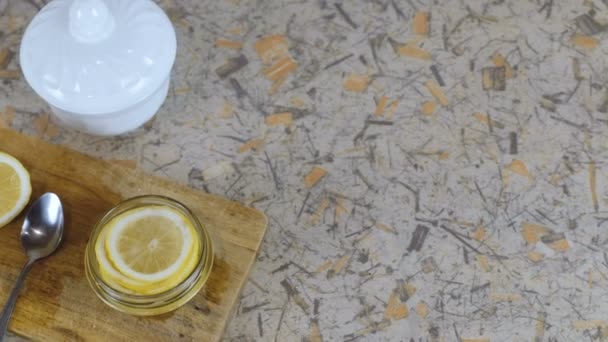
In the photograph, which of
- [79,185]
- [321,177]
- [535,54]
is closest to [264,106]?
[321,177]

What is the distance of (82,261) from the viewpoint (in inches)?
26.7

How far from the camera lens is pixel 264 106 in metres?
0.80

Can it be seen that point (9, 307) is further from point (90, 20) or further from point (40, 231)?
point (90, 20)

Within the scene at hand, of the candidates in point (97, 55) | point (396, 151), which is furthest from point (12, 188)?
point (396, 151)

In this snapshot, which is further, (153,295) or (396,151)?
(396,151)

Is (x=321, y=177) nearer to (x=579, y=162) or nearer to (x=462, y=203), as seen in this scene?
(x=462, y=203)

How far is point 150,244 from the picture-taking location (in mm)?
646

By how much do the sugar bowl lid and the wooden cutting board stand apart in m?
0.07

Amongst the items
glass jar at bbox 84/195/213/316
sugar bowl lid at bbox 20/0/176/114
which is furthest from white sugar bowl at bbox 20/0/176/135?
glass jar at bbox 84/195/213/316

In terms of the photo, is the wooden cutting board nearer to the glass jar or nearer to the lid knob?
the glass jar

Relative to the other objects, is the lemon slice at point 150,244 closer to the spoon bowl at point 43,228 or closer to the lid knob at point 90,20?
the spoon bowl at point 43,228

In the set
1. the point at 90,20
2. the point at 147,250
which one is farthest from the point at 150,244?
the point at 90,20

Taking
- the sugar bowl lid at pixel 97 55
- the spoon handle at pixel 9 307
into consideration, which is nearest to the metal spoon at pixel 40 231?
the spoon handle at pixel 9 307

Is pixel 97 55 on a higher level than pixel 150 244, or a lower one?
higher
